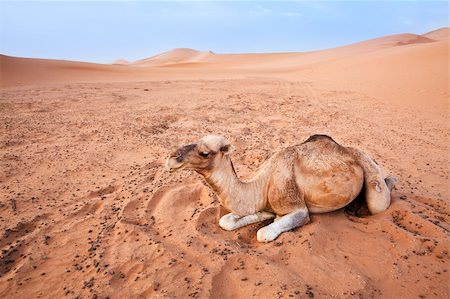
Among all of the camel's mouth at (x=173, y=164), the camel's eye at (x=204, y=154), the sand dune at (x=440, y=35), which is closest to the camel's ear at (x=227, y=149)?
the camel's eye at (x=204, y=154)

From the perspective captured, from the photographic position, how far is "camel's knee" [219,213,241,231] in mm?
4199

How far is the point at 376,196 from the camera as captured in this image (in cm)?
422

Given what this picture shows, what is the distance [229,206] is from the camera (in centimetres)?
396

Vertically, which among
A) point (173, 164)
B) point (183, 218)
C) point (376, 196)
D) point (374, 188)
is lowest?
point (183, 218)

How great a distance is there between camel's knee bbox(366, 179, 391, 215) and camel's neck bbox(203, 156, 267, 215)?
4.29 feet

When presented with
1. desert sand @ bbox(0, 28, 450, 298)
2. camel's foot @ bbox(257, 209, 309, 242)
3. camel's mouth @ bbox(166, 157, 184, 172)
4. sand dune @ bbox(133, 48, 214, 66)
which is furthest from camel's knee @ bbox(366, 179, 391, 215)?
sand dune @ bbox(133, 48, 214, 66)

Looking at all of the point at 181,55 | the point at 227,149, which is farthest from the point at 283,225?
the point at 181,55

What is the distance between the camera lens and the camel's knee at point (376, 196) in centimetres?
421

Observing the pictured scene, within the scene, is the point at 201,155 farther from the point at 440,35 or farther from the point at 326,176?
the point at 440,35

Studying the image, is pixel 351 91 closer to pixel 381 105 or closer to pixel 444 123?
pixel 381 105

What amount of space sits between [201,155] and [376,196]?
7.44 ft

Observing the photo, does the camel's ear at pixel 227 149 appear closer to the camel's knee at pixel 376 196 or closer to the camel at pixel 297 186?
the camel at pixel 297 186

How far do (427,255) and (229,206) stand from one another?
2.11m

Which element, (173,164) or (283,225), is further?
(283,225)
